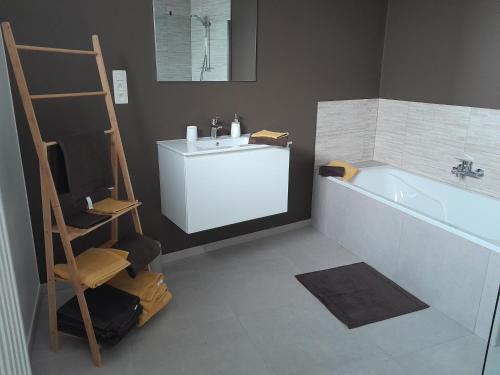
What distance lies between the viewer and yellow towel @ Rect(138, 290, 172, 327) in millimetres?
2062

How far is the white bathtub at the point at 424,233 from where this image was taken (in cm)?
209

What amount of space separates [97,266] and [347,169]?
81.0 inches

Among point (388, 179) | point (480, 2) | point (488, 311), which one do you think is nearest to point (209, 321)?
point (488, 311)

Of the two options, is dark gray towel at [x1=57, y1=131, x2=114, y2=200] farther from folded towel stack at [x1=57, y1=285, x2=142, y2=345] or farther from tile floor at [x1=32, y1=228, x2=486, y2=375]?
tile floor at [x1=32, y1=228, x2=486, y2=375]

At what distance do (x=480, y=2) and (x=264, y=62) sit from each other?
145 centimetres

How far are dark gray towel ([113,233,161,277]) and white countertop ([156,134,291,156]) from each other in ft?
1.75

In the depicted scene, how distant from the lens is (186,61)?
2.57 m

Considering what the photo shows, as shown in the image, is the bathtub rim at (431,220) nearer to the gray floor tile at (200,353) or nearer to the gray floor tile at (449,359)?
the gray floor tile at (449,359)

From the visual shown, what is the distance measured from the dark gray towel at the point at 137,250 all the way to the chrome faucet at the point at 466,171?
2125 mm

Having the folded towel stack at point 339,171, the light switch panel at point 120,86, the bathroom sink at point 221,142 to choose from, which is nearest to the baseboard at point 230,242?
the folded towel stack at point 339,171

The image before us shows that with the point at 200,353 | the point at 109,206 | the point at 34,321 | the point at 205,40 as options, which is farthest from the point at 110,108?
the point at 200,353

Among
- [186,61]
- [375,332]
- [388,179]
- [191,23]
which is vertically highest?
[191,23]


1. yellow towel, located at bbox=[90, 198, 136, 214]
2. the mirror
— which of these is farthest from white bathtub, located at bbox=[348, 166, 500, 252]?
yellow towel, located at bbox=[90, 198, 136, 214]

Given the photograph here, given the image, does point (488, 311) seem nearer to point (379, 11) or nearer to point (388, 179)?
point (388, 179)
